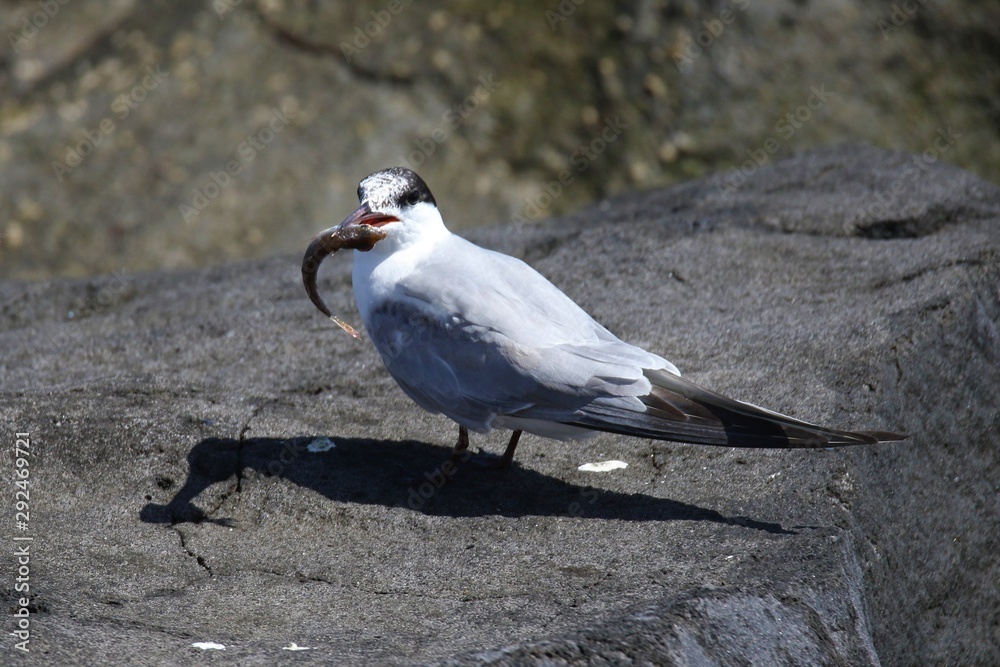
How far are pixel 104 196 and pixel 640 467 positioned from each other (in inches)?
203

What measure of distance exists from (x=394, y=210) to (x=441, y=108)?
431 cm

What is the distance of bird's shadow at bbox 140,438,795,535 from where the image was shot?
2992 mm

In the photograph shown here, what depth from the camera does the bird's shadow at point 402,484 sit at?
2992mm

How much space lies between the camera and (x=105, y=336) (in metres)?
4.52

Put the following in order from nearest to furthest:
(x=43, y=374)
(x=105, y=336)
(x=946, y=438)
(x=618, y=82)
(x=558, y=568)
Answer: (x=558, y=568), (x=946, y=438), (x=43, y=374), (x=105, y=336), (x=618, y=82)

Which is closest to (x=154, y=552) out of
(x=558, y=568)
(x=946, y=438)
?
(x=558, y=568)

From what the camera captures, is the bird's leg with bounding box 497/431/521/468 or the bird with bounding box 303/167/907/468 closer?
the bird with bounding box 303/167/907/468

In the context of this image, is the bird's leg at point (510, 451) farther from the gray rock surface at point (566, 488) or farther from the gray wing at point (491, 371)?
the gray wing at point (491, 371)

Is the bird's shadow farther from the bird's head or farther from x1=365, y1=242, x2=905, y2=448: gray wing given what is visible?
the bird's head

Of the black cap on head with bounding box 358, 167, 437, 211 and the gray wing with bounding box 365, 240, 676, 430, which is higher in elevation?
the black cap on head with bounding box 358, 167, 437, 211

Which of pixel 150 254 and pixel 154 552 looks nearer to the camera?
pixel 154 552

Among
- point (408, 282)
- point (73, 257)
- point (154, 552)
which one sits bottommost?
point (73, 257)

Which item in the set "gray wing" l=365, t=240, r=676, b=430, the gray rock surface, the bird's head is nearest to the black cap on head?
the bird's head

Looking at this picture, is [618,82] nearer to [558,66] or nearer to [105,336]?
[558,66]
